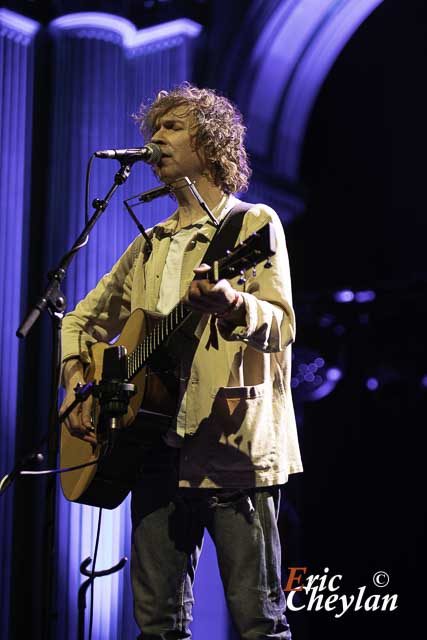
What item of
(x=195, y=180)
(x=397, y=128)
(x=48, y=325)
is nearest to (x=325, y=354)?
(x=397, y=128)

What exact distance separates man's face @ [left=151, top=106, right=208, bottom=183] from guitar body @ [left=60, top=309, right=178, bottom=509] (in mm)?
470

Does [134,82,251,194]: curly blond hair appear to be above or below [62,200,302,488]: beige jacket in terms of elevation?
above

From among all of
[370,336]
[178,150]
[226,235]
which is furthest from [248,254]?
[370,336]

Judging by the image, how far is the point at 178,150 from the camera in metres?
2.69

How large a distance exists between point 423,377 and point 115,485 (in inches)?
125

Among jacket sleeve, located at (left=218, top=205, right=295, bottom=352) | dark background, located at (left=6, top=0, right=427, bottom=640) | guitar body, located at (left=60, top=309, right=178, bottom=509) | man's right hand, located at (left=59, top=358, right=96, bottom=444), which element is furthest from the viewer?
dark background, located at (left=6, top=0, right=427, bottom=640)

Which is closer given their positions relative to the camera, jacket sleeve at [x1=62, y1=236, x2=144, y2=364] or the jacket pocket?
the jacket pocket

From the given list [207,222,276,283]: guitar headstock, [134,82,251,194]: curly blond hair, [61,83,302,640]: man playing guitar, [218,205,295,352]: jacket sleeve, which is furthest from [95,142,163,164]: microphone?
[207,222,276,283]: guitar headstock

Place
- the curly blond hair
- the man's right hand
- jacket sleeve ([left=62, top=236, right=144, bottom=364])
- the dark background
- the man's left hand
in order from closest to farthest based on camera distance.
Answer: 1. the man's left hand
2. the man's right hand
3. the curly blond hair
4. jacket sleeve ([left=62, top=236, right=144, bottom=364])
5. the dark background

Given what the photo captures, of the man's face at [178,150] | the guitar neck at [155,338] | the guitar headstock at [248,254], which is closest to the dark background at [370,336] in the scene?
the man's face at [178,150]

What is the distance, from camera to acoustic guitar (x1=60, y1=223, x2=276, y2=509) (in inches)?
89.3

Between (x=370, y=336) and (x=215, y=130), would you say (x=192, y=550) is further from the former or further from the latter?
(x=370, y=336)

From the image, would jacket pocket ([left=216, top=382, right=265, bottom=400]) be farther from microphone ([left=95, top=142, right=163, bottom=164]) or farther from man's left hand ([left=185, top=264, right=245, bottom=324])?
microphone ([left=95, top=142, right=163, bottom=164])

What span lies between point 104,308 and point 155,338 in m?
0.59
